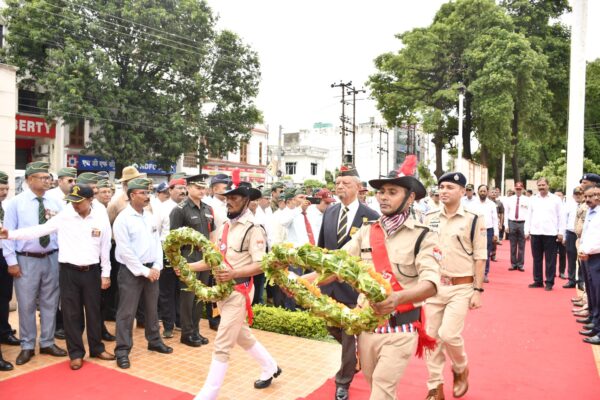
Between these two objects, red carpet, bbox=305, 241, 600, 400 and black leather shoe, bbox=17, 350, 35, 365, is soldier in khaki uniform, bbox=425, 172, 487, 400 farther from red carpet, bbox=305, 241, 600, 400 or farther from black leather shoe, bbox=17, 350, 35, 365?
black leather shoe, bbox=17, 350, 35, 365

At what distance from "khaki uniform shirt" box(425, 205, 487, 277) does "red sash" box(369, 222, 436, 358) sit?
5.69 ft

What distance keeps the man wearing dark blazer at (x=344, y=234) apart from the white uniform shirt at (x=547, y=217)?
24.1ft

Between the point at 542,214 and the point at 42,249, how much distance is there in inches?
401

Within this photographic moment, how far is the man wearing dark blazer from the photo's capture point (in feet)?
16.0

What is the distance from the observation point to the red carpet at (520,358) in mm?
5117

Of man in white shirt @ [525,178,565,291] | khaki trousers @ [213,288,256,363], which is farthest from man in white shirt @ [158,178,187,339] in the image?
man in white shirt @ [525,178,565,291]

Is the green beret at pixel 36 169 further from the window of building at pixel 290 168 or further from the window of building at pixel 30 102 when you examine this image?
the window of building at pixel 290 168

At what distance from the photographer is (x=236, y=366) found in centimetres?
571

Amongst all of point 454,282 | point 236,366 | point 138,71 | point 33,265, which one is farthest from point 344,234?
point 138,71

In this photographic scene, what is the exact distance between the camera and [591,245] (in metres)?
7.09

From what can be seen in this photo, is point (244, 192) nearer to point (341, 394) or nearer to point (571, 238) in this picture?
point (341, 394)

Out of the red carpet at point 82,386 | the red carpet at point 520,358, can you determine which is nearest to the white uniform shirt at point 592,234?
the red carpet at point 520,358

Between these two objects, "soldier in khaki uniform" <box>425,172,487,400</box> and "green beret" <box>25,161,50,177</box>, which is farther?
"green beret" <box>25,161,50,177</box>

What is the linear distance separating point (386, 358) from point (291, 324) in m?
3.87
